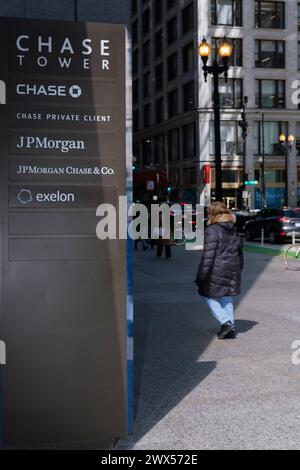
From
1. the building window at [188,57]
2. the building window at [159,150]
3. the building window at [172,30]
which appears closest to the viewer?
the building window at [188,57]

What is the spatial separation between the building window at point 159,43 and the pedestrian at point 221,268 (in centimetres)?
6592

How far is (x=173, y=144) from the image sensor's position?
6931cm

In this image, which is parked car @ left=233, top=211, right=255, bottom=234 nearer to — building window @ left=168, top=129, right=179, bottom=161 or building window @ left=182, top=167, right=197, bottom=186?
building window @ left=182, top=167, right=197, bottom=186

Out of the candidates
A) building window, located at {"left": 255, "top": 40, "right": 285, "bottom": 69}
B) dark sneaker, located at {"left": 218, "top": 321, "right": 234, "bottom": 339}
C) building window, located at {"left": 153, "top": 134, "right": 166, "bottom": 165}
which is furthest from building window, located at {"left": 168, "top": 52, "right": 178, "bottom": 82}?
dark sneaker, located at {"left": 218, "top": 321, "right": 234, "bottom": 339}

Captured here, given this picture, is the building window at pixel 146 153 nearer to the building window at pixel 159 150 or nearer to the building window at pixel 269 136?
the building window at pixel 159 150

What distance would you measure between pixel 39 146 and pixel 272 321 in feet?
20.9

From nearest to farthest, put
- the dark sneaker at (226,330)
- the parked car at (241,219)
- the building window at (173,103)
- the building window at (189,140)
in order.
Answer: the dark sneaker at (226,330) → the parked car at (241,219) → the building window at (189,140) → the building window at (173,103)

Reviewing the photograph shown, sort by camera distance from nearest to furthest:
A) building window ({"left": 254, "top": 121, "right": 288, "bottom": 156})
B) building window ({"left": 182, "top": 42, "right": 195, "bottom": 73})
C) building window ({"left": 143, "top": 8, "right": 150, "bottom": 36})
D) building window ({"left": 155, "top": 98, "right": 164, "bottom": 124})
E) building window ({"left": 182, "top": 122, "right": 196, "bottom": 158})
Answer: building window ({"left": 182, "top": 42, "right": 195, "bottom": 73}) → building window ({"left": 254, "top": 121, "right": 288, "bottom": 156}) → building window ({"left": 182, "top": 122, "right": 196, "bottom": 158}) → building window ({"left": 155, "top": 98, "right": 164, "bottom": 124}) → building window ({"left": 143, "top": 8, "right": 150, "bottom": 36})

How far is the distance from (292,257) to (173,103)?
51525 millimetres

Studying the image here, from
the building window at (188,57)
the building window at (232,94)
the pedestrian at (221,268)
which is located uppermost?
the building window at (188,57)

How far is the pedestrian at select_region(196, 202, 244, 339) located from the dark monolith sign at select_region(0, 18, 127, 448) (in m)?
4.09

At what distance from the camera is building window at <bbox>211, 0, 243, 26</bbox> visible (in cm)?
6125

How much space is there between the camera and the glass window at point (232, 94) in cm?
6172

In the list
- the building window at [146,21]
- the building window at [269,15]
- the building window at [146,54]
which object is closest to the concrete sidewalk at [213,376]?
the building window at [269,15]
